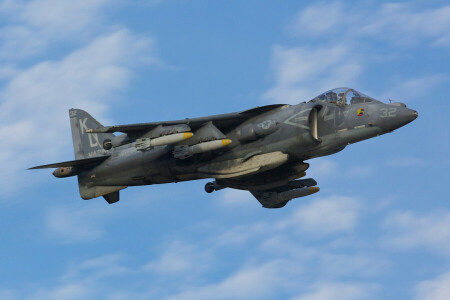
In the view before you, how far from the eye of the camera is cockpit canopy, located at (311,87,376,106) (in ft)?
101

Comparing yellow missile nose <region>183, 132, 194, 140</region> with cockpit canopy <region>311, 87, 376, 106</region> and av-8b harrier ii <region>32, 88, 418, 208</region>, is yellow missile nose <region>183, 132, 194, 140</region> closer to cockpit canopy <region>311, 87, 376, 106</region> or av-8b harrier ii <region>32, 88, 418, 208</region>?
av-8b harrier ii <region>32, 88, 418, 208</region>

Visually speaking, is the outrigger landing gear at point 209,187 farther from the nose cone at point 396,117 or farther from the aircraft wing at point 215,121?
the nose cone at point 396,117

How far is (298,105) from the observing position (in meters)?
30.9

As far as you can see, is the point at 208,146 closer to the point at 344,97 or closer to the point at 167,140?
the point at 167,140

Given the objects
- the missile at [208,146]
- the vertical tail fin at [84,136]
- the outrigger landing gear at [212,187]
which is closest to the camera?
the missile at [208,146]

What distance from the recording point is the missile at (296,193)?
112ft

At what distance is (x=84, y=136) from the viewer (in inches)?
1422

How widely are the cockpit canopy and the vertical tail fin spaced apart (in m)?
9.07

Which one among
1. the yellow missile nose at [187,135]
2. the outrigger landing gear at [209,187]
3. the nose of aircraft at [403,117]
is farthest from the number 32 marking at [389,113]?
the outrigger landing gear at [209,187]

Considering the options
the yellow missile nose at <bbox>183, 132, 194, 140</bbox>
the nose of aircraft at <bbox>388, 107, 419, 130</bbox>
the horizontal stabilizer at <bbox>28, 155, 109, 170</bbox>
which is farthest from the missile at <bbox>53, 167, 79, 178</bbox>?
the nose of aircraft at <bbox>388, 107, 419, 130</bbox>

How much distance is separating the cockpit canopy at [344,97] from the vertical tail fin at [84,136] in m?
9.07

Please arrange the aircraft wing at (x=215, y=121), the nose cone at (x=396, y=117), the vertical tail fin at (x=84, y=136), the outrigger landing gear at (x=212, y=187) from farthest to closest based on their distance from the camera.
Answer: the vertical tail fin at (x=84, y=136) < the outrigger landing gear at (x=212, y=187) < the aircraft wing at (x=215, y=121) < the nose cone at (x=396, y=117)

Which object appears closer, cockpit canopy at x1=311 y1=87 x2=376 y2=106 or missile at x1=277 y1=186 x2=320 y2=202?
cockpit canopy at x1=311 y1=87 x2=376 y2=106

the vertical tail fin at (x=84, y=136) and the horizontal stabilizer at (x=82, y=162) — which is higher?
the vertical tail fin at (x=84, y=136)
